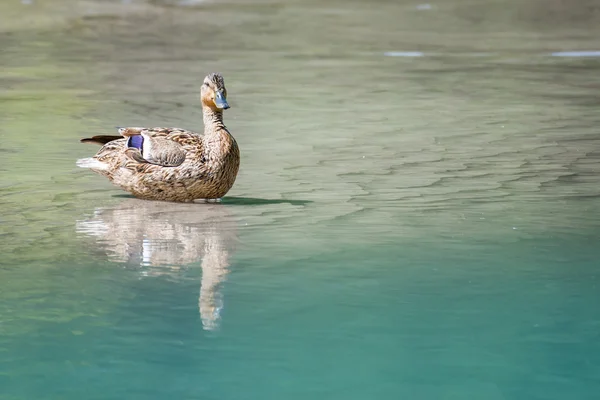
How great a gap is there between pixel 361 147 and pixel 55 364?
6.60m

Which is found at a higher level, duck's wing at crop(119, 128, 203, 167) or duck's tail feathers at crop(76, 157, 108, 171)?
duck's wing at crop(119, 128, 203, 167)

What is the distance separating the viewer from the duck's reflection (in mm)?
7656

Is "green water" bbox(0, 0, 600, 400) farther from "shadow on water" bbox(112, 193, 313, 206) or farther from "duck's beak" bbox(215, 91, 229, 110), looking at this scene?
"duck's beak" bbox(215, 91, 229, 110)

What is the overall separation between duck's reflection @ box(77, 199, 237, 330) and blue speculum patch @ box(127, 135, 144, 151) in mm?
424

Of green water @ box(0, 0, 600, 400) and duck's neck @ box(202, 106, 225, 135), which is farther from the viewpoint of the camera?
duck's neck @ box(202, 106, 225, 135)

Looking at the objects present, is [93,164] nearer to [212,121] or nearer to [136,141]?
[136,141]

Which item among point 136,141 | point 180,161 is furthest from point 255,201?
point 136,141

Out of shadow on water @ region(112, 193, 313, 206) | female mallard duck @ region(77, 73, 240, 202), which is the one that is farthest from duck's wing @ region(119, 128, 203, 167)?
shadow on water @ region(112, 193, 313, 206)

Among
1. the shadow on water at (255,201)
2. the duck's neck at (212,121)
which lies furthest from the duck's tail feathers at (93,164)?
the shadow on water at (255,201)

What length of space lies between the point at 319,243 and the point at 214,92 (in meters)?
1.89

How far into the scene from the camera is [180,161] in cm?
965

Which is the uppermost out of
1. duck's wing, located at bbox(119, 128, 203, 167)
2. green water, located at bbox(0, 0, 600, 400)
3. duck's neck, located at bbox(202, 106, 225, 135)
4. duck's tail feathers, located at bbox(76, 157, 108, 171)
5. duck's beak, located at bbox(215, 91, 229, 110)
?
duck's beak, located at bbox(215, 91, 229, 110)

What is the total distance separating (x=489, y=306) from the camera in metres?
7.04

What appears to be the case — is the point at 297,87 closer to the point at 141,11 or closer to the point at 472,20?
the point at 472,20
